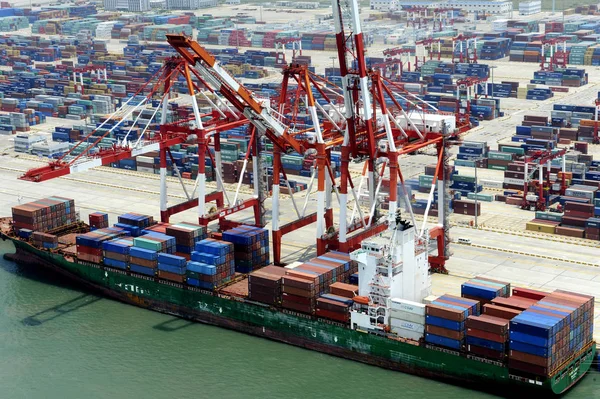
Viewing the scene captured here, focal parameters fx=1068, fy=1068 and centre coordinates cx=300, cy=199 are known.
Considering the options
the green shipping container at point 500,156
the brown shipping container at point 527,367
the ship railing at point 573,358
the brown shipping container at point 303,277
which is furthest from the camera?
the green shipping container at point 500,156

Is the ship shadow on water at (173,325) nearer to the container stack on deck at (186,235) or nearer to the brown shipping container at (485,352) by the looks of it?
the container stack on deck at (186,235)

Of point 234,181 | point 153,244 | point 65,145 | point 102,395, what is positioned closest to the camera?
point 102,395

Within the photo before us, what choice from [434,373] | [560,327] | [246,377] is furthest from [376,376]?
[560,327]

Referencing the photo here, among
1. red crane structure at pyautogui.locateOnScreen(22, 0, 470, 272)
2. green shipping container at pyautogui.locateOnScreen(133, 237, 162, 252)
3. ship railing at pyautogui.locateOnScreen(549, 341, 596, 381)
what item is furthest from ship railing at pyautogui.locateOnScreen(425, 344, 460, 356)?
green shipping container at pyautogui.locateOnScreen(133, 237, 162, 252)

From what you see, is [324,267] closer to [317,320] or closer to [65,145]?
[317,320]

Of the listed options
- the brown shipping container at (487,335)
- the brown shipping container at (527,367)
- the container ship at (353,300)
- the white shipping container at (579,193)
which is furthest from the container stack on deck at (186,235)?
the white shipping container at (579,193)
